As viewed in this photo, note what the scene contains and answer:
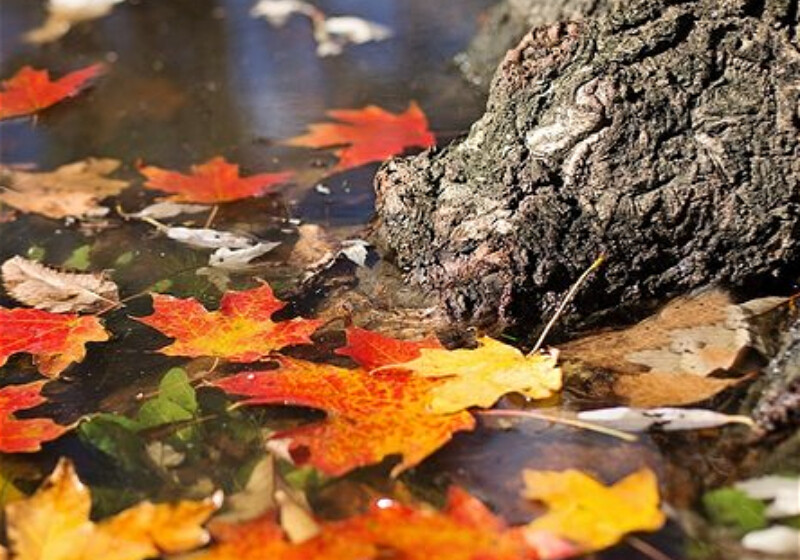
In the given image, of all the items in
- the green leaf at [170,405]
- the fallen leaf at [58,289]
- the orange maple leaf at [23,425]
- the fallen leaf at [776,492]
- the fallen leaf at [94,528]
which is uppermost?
the fallen leaf at [776,492]

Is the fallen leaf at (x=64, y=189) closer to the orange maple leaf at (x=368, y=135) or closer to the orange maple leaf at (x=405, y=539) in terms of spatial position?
the orange maple leaf at (x=368, y=135)

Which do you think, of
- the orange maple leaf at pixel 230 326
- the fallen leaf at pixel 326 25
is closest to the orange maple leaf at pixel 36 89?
the fallen leaf at pixel 326 25

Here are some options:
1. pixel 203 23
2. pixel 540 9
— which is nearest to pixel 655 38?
pixel 540 9

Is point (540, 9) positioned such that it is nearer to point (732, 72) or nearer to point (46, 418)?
point (732, 72)

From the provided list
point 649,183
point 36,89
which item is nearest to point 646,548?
point 649,183

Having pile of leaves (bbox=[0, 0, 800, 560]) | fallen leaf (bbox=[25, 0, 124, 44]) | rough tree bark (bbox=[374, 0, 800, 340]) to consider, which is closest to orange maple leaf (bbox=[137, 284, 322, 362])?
pile of leaves (bbox=[0, 0, 800, 560])

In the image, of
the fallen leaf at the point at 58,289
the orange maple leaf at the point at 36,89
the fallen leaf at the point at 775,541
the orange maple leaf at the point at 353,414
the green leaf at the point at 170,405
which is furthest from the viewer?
the orange maple leaf at the point at 36,89

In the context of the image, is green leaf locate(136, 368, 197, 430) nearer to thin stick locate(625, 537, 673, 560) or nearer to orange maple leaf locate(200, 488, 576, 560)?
orange maple leaf locate(200, 488, 576, 560)
